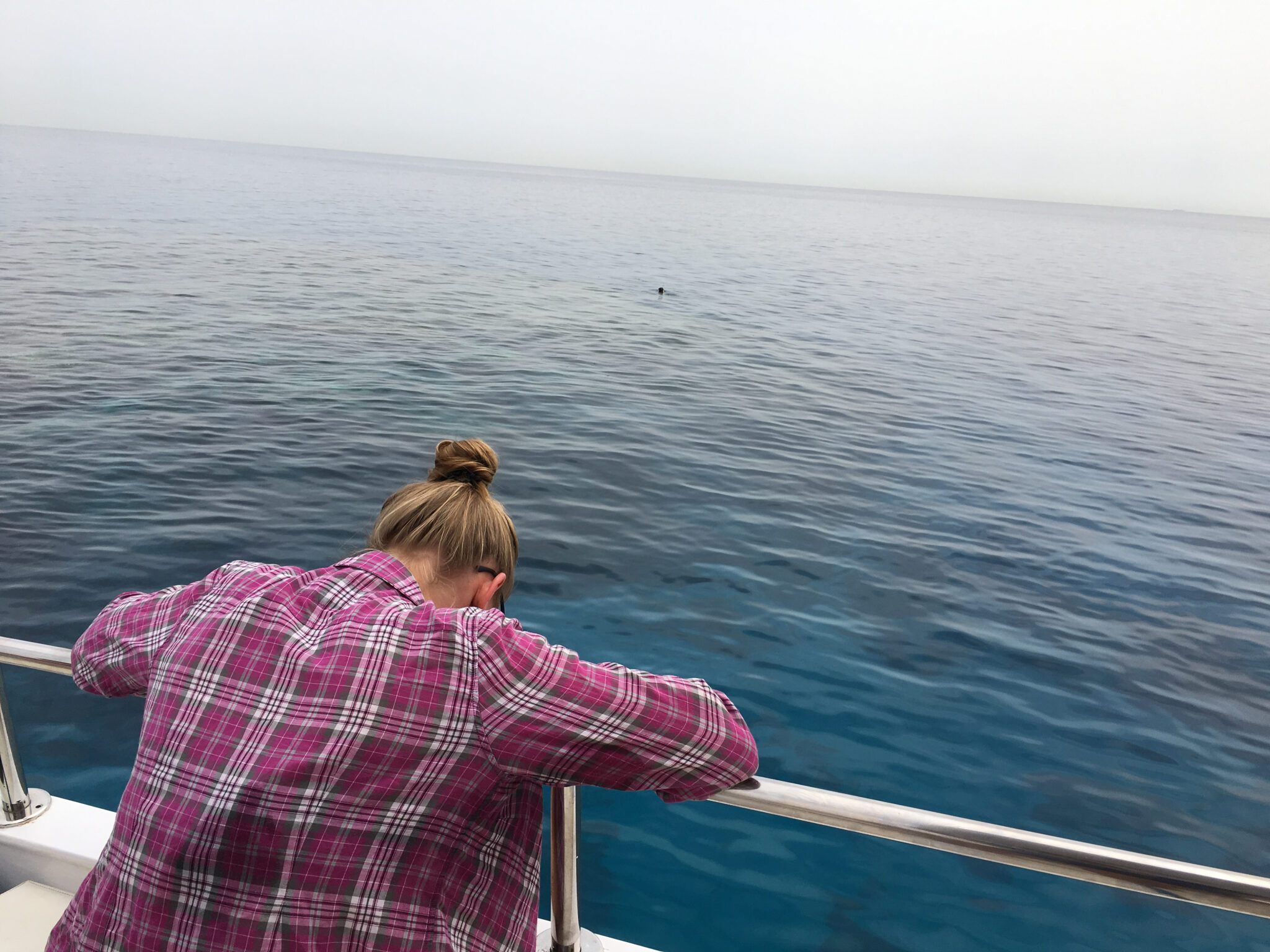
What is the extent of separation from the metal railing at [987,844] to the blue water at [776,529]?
9.39 ft

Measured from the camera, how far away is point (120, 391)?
39.0ft

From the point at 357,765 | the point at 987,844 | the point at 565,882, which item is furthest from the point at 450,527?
the point at 987,844

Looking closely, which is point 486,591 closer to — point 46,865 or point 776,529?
point 46,865

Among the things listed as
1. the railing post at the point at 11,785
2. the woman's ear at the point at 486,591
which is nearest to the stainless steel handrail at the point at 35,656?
the railing post at the point at 11,785

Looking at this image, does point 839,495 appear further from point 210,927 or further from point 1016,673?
point 210,927

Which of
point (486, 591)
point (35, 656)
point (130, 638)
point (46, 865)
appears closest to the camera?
point (130, 638)

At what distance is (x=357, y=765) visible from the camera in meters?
1.12

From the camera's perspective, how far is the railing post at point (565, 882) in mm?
1547

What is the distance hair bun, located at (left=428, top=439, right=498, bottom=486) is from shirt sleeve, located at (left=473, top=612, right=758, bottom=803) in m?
0.43

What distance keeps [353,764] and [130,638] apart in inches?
19.9

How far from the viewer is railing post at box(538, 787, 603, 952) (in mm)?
1547

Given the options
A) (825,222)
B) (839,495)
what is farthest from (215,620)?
(825,222)

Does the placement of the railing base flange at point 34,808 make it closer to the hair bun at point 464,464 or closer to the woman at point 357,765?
the woman at point 357,765

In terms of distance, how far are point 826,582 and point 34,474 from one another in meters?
7.52
